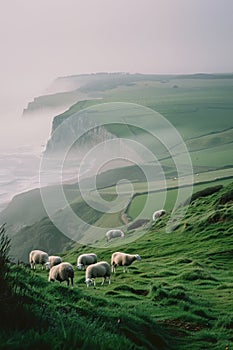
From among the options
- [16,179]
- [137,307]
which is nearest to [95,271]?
[137,307]

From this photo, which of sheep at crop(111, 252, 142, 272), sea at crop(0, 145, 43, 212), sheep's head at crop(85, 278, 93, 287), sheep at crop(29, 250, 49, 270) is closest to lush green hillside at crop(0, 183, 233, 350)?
sheep's head at crop(85, 278, 93, 287)

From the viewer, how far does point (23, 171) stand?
180m

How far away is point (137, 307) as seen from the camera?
13.8 metres

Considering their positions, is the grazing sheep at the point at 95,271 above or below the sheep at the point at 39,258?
above

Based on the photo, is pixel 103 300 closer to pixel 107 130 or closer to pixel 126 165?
pixel 126 165

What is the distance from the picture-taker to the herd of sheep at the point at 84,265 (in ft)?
57.8

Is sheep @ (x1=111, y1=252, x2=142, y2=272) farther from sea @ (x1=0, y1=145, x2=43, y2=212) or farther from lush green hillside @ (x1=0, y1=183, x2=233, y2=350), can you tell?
sea @ (x1=0, y1=145, x2=43, y2=212)

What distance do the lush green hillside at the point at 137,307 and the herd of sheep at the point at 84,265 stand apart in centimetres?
66

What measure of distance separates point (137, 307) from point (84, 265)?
1249 cm

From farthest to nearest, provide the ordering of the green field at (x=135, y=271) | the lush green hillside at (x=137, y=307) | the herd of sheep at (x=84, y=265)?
1. the herd of sheep at (x=84, y=265)
2. the green field at (x=135, y=271)
3. the lush green hillside at (x=137, y=307)

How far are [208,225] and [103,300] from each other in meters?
27.6

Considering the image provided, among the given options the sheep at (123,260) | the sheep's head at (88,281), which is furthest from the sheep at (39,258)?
the sheep's head at (88,281)

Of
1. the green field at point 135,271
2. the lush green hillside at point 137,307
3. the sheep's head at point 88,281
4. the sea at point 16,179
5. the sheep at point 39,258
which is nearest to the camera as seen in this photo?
the lush green hillside at point 137,307

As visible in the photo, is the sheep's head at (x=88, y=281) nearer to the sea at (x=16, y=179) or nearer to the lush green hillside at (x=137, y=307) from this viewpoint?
the lush green hillside at (x=137, y=307)
